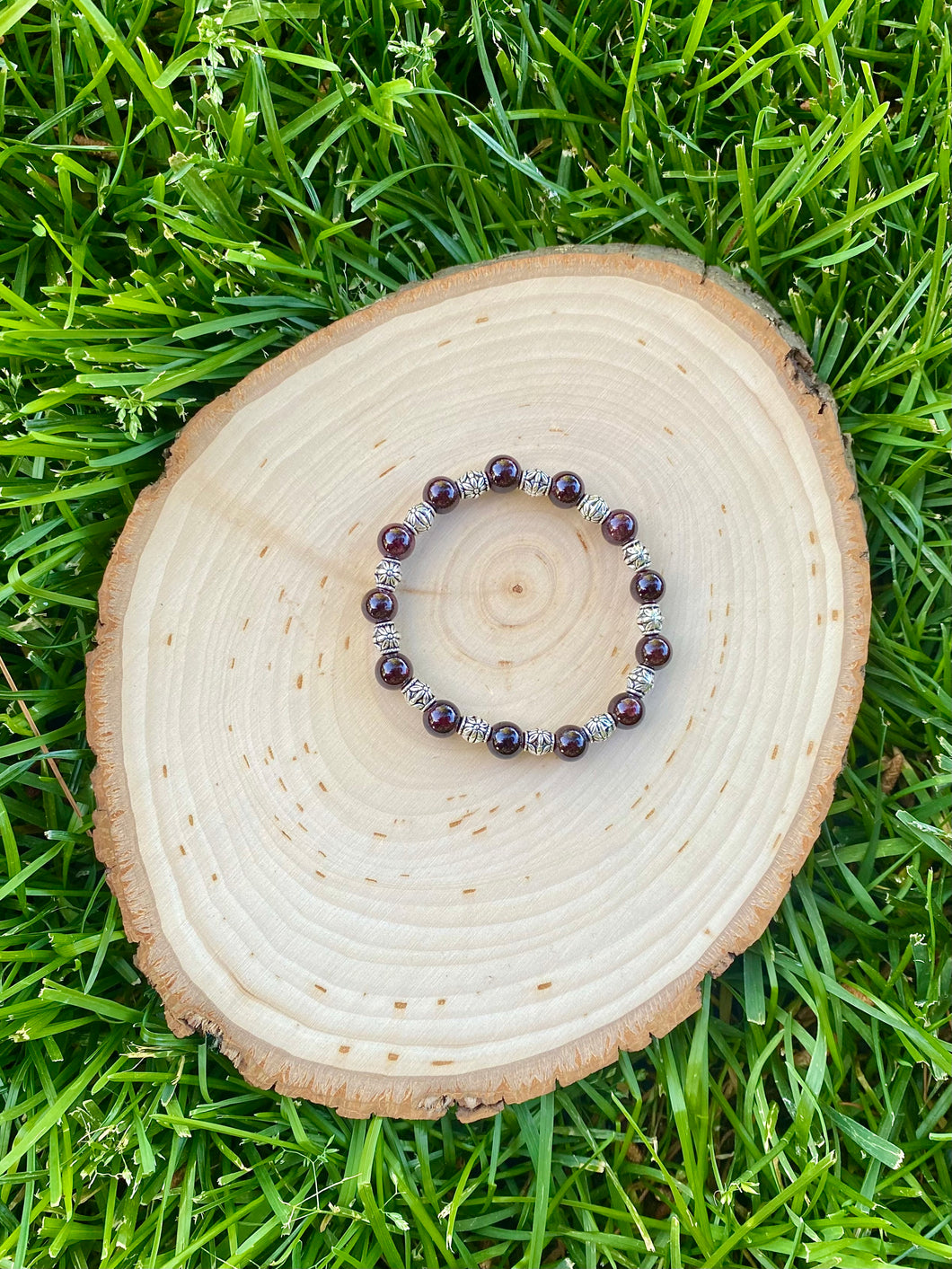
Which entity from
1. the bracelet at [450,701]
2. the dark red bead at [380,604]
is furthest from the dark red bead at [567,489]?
the dark red bead at [380,604]

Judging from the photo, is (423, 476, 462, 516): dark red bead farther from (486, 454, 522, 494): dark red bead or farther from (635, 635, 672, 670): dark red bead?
(635, 635, 672, 670): dark red bead

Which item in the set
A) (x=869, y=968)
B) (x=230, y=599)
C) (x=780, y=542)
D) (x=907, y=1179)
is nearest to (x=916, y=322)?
(x=780, y=542)

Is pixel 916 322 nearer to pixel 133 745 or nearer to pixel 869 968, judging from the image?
pixel 869 968

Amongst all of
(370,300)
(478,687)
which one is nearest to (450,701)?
(478,687)

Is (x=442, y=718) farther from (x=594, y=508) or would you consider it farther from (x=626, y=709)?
(x=594, y=508)

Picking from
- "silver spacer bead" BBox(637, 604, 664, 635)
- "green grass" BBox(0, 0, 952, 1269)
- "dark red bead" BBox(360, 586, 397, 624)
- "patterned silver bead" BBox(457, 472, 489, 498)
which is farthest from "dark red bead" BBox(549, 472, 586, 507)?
"green grass" BBox(0, 0, 952, 1269)

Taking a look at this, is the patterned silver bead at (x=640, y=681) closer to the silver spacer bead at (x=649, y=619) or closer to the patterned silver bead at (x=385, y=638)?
the silver spacer bead at (x=649, y=619)

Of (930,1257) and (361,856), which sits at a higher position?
(361,856)
